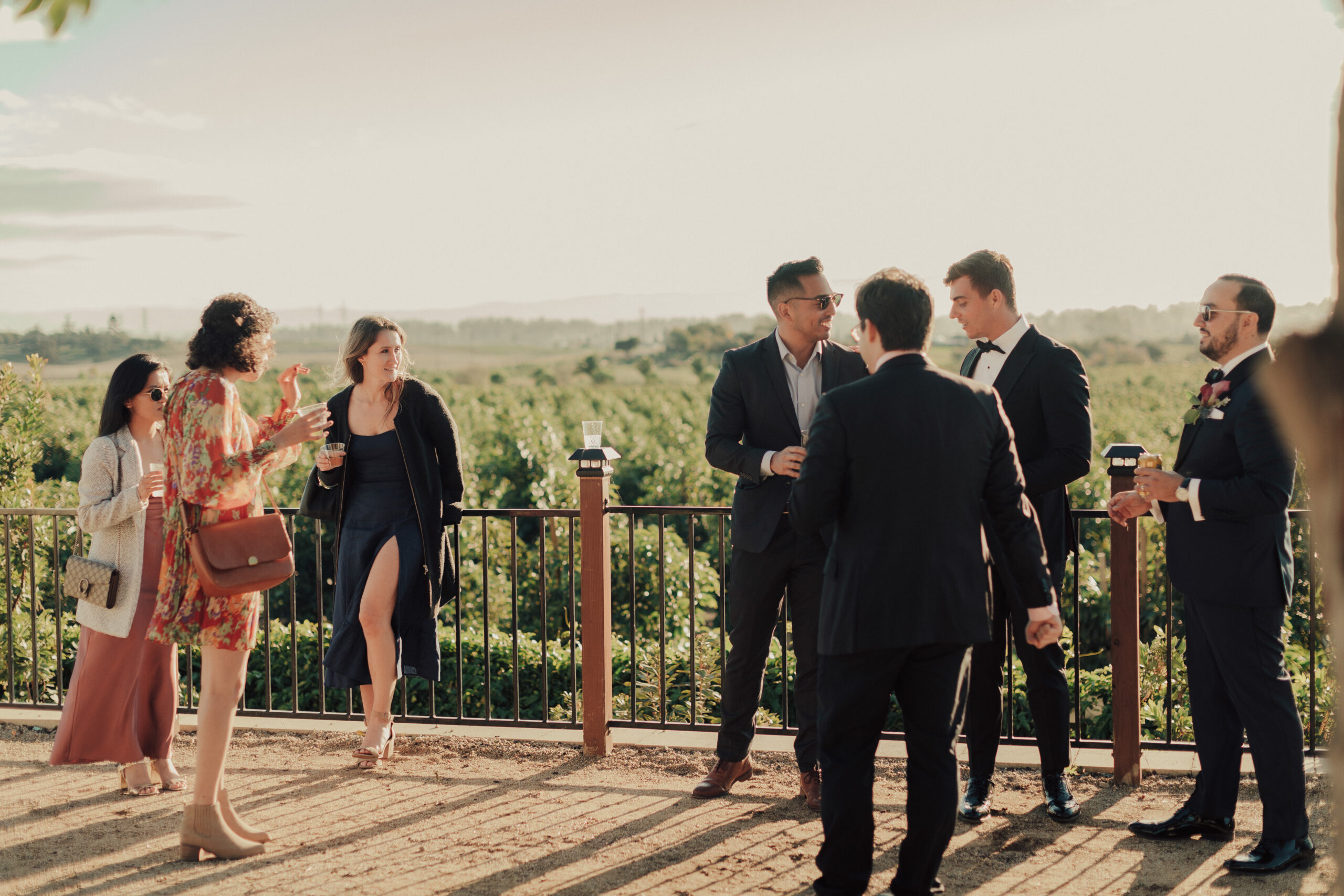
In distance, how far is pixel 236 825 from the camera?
12.2ft

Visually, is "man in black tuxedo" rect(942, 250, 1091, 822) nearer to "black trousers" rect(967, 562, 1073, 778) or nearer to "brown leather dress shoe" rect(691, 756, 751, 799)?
"black trousers" rect(967, 562, 1073, 778)

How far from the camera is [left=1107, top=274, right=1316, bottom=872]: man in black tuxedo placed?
11.1 ft

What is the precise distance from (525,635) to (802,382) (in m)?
5.02

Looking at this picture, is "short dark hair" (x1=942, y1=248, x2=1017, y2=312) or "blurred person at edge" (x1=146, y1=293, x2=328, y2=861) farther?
"short dark hair" (x1=942, y1=248, x2=1017, y2=312)

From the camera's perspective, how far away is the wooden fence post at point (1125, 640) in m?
4.29

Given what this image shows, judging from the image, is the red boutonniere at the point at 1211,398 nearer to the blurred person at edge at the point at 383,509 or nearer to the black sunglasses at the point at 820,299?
the black sunglasses at the point at 820,299

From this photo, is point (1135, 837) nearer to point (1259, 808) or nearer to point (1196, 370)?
point (1259, 808)

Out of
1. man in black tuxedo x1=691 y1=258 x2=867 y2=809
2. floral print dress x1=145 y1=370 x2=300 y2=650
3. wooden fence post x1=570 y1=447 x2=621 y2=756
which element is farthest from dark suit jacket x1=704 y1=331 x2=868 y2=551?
floral print dress x1=145 y1=370 x2=300 y2=650

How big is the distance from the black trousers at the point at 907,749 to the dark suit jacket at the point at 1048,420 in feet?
3.46

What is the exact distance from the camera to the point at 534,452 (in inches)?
579

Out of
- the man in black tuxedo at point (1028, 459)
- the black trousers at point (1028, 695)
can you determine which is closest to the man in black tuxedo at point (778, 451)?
the man in black tuxedo at point (1028, 459)

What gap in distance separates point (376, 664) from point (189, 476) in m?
1.42

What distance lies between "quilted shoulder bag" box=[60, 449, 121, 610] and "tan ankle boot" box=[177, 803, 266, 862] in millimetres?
1015

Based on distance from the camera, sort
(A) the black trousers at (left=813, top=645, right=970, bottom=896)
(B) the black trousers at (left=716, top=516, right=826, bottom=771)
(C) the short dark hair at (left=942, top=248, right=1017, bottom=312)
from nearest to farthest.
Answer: (A) the black trousers at (left=813, top=645, right=970, bottom=896)
(C) the short dark hair at (left=942, top=248, right=1017, bottom=312)
(B) the black trousers at (left=716, top=516, right=826, bottom=771)
